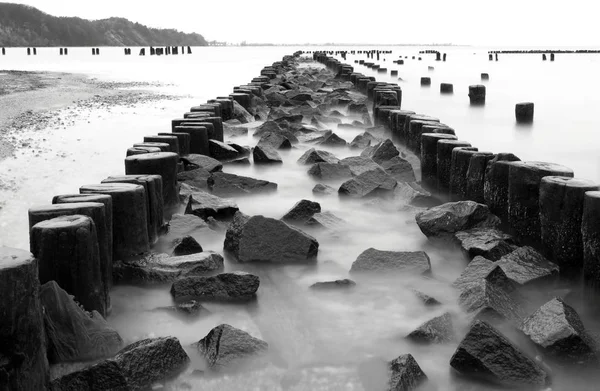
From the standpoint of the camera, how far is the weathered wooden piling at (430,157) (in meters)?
5.56

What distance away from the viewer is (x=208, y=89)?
17.8 meters

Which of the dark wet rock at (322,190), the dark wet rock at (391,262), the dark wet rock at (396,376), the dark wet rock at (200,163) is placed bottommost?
the dark wet rock at (396,376)

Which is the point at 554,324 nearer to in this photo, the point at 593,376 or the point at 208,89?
the point at 593,376

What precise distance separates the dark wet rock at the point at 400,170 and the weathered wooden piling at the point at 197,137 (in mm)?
1886

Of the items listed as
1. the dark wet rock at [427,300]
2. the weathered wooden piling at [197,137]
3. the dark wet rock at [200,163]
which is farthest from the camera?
the weathered wooden piling at [197,137]

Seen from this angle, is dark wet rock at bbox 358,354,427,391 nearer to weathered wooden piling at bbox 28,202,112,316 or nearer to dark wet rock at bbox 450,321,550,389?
dark wet rock at bbox 450,321,550,389

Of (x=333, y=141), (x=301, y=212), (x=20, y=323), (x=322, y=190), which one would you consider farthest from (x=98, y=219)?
(x=333, y=141)

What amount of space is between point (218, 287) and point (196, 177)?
Result: 2880 millimetres

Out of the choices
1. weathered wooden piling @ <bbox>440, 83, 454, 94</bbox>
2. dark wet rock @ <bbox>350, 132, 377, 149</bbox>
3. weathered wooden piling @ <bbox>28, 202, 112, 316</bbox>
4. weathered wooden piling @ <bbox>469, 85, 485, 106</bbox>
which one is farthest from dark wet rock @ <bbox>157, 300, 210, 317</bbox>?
weathered wooden piling @ <bbox>440, 83, 454, 94</bbox>

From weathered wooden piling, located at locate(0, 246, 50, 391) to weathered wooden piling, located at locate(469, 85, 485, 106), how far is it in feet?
39.7

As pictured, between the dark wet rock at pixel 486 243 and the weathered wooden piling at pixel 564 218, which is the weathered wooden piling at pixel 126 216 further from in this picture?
the weathered wooden piling at pixel 564 218

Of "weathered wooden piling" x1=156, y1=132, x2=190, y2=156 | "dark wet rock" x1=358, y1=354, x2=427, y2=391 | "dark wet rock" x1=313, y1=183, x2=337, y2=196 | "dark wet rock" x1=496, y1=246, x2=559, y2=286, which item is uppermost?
"weathered wooden piling" x1=156, y1=132, x2=190, y2=156

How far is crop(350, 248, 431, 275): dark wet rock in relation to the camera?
363cm

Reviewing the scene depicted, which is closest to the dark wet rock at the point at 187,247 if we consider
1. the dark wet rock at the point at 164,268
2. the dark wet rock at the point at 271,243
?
the dark wet rock at the point at 164,268
